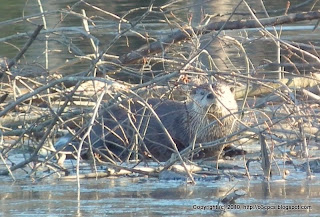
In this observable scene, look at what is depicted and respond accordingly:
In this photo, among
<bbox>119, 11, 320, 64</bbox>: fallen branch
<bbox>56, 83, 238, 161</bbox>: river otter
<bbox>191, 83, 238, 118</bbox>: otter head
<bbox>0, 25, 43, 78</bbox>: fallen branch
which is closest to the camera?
<bbox>0, 25, 43, 78</bbox>: fallen branch

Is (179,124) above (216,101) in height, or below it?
below

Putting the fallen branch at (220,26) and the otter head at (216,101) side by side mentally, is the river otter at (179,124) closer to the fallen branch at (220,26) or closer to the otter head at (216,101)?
the otter head at (216,101)

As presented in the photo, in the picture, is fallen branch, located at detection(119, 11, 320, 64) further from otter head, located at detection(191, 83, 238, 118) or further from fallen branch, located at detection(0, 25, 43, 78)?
fallen branch, located at detection(0, 25, 43, 78)

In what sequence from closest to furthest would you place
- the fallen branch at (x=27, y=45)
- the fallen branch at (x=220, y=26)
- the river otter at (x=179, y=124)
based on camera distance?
the fallen branch at (x=27, y=45) < the fallen branch at (x=220, y=26) < the river otter at (x=179, y=124)

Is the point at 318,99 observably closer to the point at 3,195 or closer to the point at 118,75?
the point at 3,195

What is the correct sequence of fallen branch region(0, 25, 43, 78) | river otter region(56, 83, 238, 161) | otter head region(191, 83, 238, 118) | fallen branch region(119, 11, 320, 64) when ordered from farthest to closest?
river otter region(56, 83, 238, 161) → otter head region(191, 83, 238, 118) → fallen branch region(119, 11, 320, 64) → fallen branch region(0, 25, 43, 78)

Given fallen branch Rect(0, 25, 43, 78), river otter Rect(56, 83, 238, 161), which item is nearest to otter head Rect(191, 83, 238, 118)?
river otter Rect(56, 83, 238, 161)

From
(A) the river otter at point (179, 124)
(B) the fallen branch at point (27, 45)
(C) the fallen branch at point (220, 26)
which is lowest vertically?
(A) the river otter at point (179, 124)

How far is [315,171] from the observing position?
6.31m

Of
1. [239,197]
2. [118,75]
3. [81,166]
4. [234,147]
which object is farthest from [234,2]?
[239,197]

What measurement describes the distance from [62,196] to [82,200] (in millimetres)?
201

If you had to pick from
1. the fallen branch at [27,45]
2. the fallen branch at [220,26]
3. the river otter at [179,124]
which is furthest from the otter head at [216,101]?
the fallen branch at [27,45]

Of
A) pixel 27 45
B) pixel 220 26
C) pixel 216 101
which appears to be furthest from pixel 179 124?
pixel 27 45

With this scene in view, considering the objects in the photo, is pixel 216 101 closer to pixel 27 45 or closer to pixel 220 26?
pixel 220 26
